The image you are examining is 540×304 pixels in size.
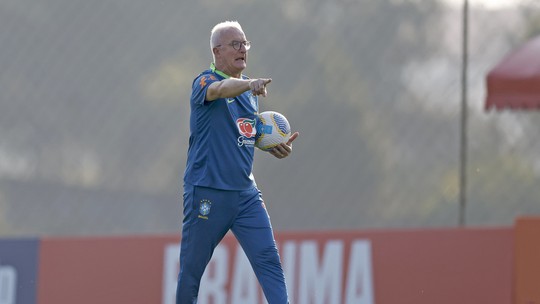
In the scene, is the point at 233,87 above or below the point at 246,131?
above

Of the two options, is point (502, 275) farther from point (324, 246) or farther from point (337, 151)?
point (337, 151)

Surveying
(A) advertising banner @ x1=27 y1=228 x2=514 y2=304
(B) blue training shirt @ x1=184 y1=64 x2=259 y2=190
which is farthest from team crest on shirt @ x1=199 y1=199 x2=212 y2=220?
(A) advertising banner @ x1=27 y1=228 x2=514 y2=304

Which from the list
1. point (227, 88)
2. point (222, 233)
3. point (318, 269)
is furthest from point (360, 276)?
point (227, 88)

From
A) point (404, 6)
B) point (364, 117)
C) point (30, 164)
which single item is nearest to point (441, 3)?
point (404, 6)

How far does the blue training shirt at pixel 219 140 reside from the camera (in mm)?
7555

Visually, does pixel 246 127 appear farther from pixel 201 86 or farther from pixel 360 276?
pixel 360 276

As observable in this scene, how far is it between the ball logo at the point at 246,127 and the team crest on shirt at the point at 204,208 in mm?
447

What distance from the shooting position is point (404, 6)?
41.1ft

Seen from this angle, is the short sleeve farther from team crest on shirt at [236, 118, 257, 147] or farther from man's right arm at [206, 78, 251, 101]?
team crest on shirt at [236, 118, 257, 147]

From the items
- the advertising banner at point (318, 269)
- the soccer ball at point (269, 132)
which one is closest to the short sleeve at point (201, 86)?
the soccer ball at point (269, 132)

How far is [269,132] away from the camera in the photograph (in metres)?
7.75

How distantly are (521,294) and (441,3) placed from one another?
3.93m

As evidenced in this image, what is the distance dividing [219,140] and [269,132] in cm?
34

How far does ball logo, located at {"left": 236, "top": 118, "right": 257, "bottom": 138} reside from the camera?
762cm
